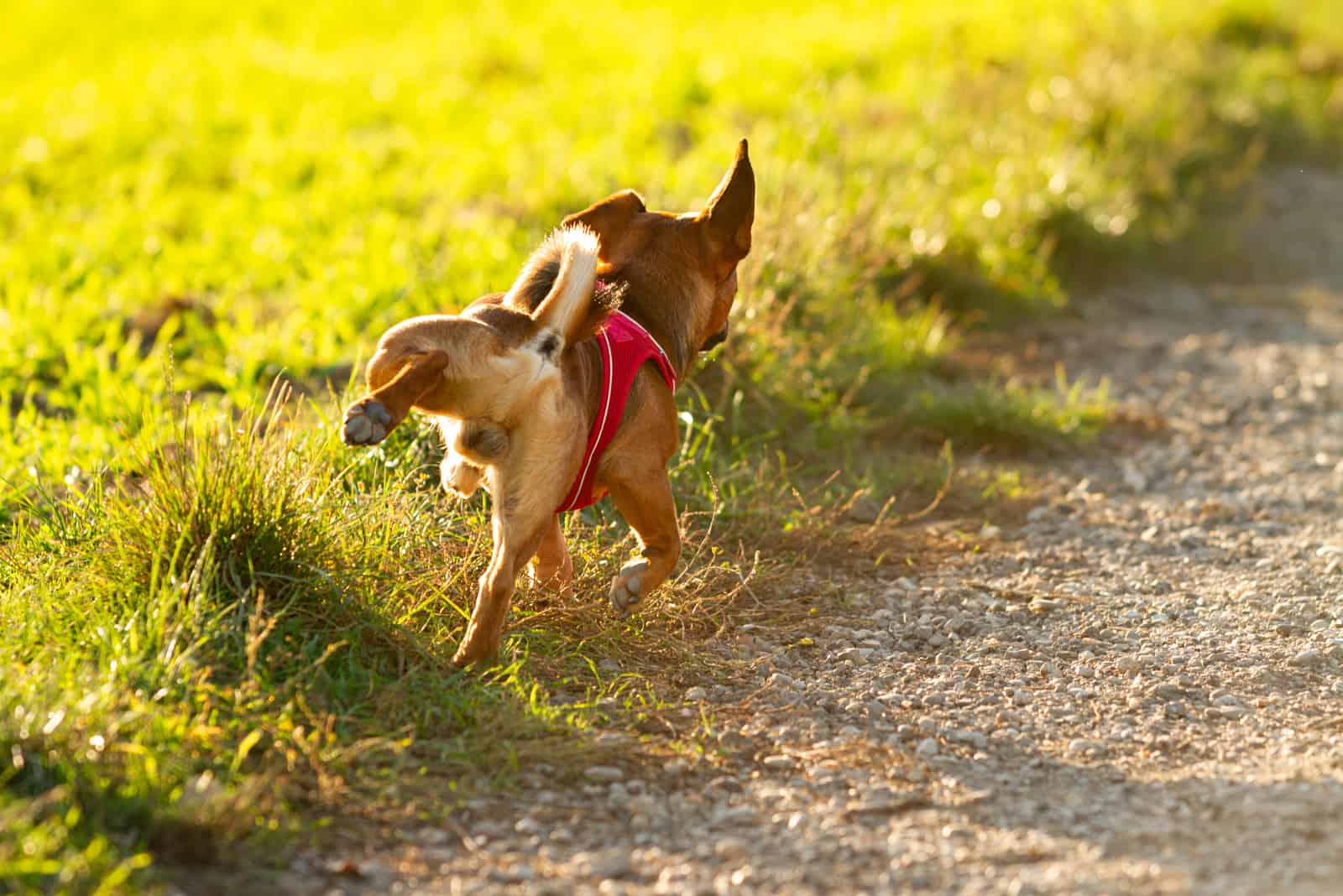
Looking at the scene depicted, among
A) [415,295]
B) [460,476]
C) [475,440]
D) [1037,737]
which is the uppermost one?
[475,440]

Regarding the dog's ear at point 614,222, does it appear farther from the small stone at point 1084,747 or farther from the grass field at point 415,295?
the small stone at point 1084,747

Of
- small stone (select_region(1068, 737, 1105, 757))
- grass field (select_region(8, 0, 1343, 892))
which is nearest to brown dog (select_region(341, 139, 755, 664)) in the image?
grass field (select_region(8, 0, 1343, 892))

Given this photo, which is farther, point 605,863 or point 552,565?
point 552,565

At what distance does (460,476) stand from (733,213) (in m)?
1.10

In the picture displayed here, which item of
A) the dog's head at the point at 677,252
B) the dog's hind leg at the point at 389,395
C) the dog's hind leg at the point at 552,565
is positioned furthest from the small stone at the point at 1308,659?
the dog's hind leg at the point at 389,395

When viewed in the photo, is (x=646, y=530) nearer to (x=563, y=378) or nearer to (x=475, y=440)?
(x=563, y=378)

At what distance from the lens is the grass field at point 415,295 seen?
359 centimetres

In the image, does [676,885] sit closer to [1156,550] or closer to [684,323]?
[684,323]

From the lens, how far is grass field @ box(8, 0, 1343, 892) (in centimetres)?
359

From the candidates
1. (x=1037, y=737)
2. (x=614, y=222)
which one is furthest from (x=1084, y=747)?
(x=614, y=222)

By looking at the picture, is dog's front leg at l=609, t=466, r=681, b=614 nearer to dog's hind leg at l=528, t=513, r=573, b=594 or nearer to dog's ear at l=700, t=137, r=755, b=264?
dog's hind leg at l=528, t=513, r=573, b=594

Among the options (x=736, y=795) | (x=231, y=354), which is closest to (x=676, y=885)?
(x=736, y=795)

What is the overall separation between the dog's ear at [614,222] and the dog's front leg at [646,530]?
694mm

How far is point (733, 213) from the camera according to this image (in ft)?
14.2
